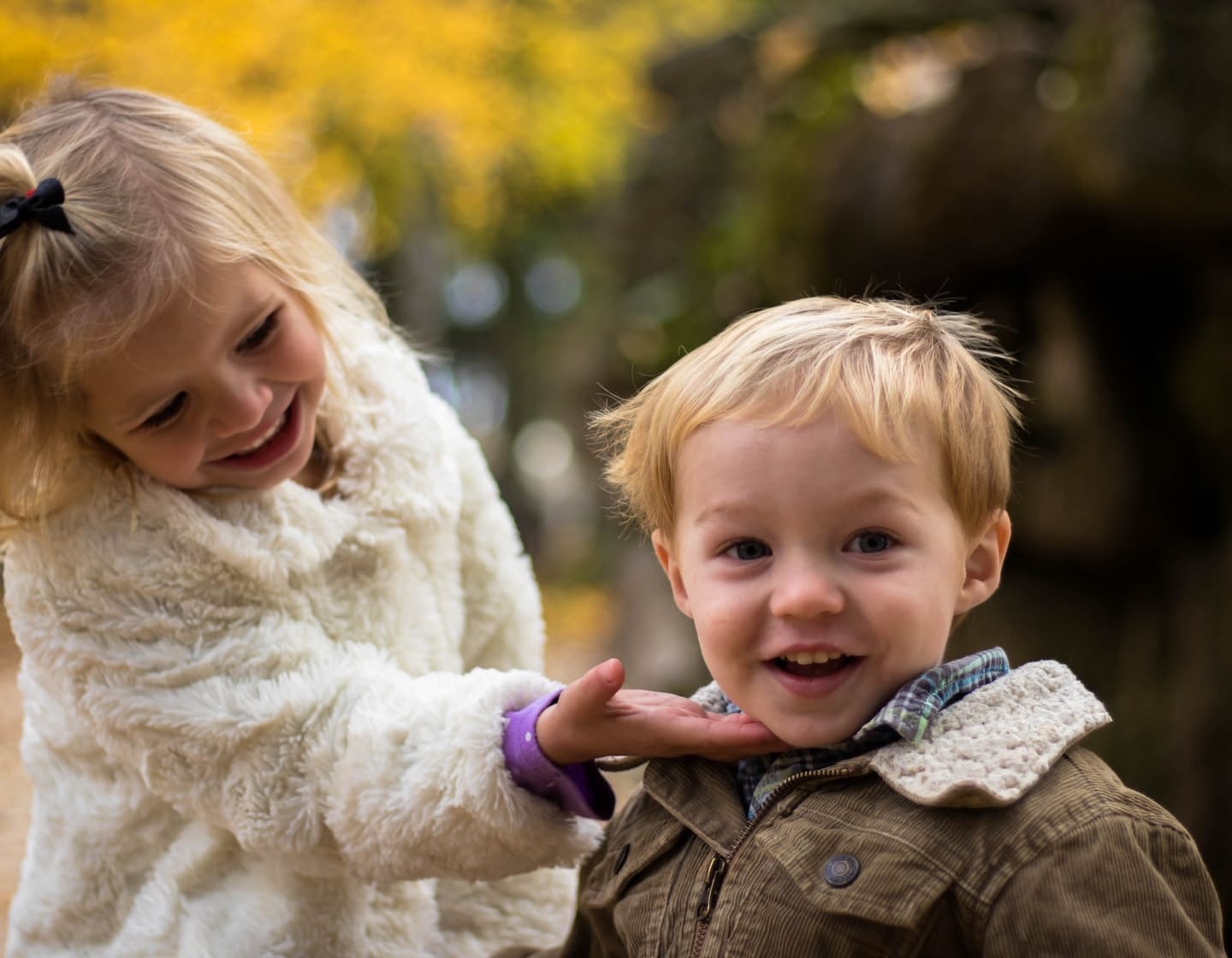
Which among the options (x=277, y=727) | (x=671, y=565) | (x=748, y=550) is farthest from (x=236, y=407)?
(x=748, y=550)

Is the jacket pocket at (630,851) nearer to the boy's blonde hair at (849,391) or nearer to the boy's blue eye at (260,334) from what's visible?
the boy's blonde hair at (849,391)

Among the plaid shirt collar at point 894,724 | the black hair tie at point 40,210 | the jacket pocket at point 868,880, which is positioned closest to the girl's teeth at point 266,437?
the black hair tie at point 40,210

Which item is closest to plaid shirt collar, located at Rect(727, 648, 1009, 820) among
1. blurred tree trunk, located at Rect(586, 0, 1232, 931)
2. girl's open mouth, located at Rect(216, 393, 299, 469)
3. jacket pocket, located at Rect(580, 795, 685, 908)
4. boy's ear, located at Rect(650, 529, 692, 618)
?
jacket pocket, located at Rect(580, 795, 685, 908)

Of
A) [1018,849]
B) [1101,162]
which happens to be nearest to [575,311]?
[1101,162]

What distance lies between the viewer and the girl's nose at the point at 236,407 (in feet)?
5.67

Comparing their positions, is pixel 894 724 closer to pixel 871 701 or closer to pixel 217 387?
pixel 871 701

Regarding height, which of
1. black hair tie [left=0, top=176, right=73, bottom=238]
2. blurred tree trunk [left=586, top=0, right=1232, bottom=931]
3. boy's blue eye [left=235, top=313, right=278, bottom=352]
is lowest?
blurred tree trunk [left=586, top=0, right=1232, bottom=931]

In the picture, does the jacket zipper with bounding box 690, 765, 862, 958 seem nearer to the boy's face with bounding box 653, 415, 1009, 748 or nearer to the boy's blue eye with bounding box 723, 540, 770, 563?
the boy's face with bounding box 653, 415, 1009, 748

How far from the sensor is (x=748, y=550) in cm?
140

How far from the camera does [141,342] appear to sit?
5.49 feet

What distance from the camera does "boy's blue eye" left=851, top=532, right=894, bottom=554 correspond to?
1357 mm

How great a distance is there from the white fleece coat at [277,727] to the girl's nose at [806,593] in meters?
0.48

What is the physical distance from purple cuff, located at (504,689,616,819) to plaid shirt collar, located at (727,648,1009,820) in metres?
0.22

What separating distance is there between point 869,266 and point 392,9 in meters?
3.48
